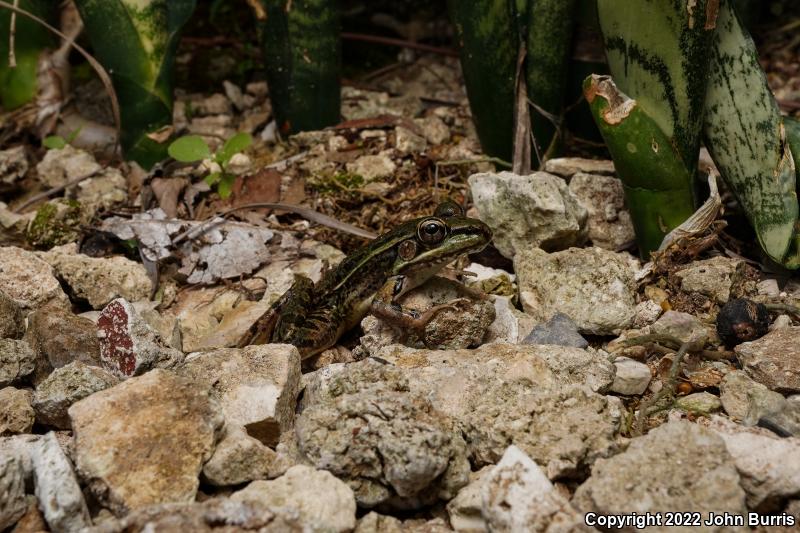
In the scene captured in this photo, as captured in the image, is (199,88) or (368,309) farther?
(199,88)

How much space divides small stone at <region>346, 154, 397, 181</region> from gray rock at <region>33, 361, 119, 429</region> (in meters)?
1.79

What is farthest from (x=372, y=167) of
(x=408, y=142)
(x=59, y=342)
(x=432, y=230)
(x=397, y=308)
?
(x=59, y=342)

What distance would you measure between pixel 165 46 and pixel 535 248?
75.0 inches

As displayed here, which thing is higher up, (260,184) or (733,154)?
(733,154)

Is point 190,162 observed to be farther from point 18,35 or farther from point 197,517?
point 197,517

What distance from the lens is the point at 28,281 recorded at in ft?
11.1

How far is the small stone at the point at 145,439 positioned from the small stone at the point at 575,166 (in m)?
1.94

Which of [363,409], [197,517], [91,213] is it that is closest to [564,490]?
[363,409]

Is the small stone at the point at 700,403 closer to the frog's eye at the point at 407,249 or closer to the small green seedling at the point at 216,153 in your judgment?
the frog's eye at the point at 407,249

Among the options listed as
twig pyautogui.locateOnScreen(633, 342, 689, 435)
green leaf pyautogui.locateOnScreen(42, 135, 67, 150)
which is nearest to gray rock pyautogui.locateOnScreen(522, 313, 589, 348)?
twig pyautogui.locateOnScreen(633, 342, 689, 435)

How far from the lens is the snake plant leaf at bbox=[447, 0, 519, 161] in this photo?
3574 mm

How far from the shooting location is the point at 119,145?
14.5ft

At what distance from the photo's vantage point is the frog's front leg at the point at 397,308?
3168mm

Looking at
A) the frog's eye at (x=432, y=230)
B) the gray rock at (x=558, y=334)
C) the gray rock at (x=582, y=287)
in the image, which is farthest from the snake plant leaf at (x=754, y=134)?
the frog's eye at (x=432, y=230)
